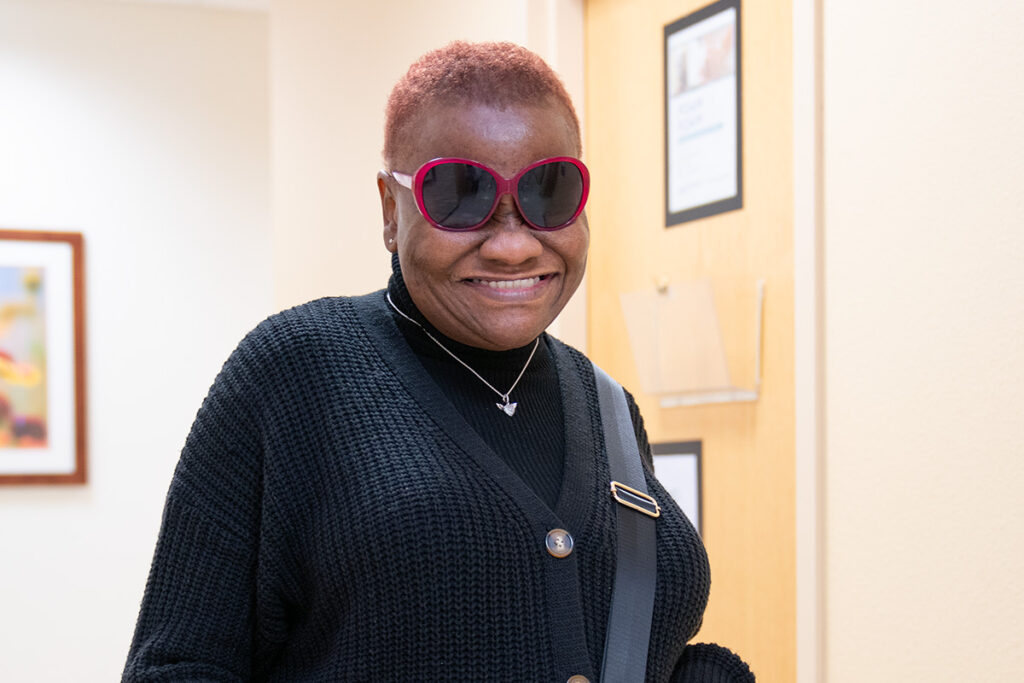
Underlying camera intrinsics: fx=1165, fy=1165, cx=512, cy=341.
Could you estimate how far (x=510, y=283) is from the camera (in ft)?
3.74

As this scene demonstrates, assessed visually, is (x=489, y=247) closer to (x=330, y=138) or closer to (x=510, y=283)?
(x=510, y=283)

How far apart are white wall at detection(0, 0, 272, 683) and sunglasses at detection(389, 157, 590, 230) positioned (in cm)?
366

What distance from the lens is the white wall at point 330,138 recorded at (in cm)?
369

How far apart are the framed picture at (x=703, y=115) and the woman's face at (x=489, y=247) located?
1.28 m

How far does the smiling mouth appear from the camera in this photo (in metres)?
1.13

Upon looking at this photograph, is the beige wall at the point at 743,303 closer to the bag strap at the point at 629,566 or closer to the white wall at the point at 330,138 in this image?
the bag strap at the point at 629,566

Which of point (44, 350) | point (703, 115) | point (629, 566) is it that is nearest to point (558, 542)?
point (629, 566)

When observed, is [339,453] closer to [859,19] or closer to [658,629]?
[658,629]

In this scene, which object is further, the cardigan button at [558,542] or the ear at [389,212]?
the ear at [389,212]

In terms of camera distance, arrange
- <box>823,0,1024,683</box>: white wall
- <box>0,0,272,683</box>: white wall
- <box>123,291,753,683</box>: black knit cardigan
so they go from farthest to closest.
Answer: <box>0,0,272,683</box>: white wall, <box>823,0,1024,683</box>: white wall, <box>123,291,753,683</box>: black knit cardigan

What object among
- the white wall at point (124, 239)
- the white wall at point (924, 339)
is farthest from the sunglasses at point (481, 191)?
the white wall at point (124, 239)

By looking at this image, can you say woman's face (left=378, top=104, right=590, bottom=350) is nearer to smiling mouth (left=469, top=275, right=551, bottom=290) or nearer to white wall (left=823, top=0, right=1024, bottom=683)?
smiling mouth (left=469, top=275, right=551, bottom=290)

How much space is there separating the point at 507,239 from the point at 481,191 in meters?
0.05

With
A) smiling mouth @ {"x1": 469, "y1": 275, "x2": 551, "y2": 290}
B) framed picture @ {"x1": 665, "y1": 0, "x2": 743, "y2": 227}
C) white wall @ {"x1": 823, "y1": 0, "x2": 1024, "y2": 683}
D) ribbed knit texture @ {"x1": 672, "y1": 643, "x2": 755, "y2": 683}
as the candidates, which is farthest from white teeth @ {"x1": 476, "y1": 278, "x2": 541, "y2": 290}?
framed picture @ {"x1": 665, "y1": 0, "x2": 743, "y2": 227}
